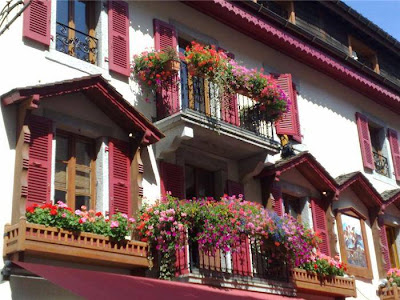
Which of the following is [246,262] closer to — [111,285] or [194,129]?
[194,129]

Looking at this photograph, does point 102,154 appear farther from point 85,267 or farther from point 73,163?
point 85,267

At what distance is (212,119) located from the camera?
1311cm

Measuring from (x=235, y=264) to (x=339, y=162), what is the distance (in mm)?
5831

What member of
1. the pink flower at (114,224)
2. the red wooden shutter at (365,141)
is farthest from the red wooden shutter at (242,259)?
the red wooden shutter at (365,141)

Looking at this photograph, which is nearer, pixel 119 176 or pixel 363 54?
pixel 119 176

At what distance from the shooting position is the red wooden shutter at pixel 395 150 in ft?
66.0

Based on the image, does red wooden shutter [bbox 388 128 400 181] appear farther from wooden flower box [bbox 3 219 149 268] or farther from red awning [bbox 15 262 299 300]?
wooden flower box [bbox 3 219 149 268]

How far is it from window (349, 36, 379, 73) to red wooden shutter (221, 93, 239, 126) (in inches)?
305

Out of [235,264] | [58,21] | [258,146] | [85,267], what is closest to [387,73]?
[258,146]

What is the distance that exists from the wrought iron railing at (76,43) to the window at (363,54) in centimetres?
1051

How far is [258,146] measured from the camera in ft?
46.0

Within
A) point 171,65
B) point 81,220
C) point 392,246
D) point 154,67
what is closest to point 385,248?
point 392,246

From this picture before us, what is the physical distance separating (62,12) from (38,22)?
0.99 metres

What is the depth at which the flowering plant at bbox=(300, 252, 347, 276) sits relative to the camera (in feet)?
47.6
